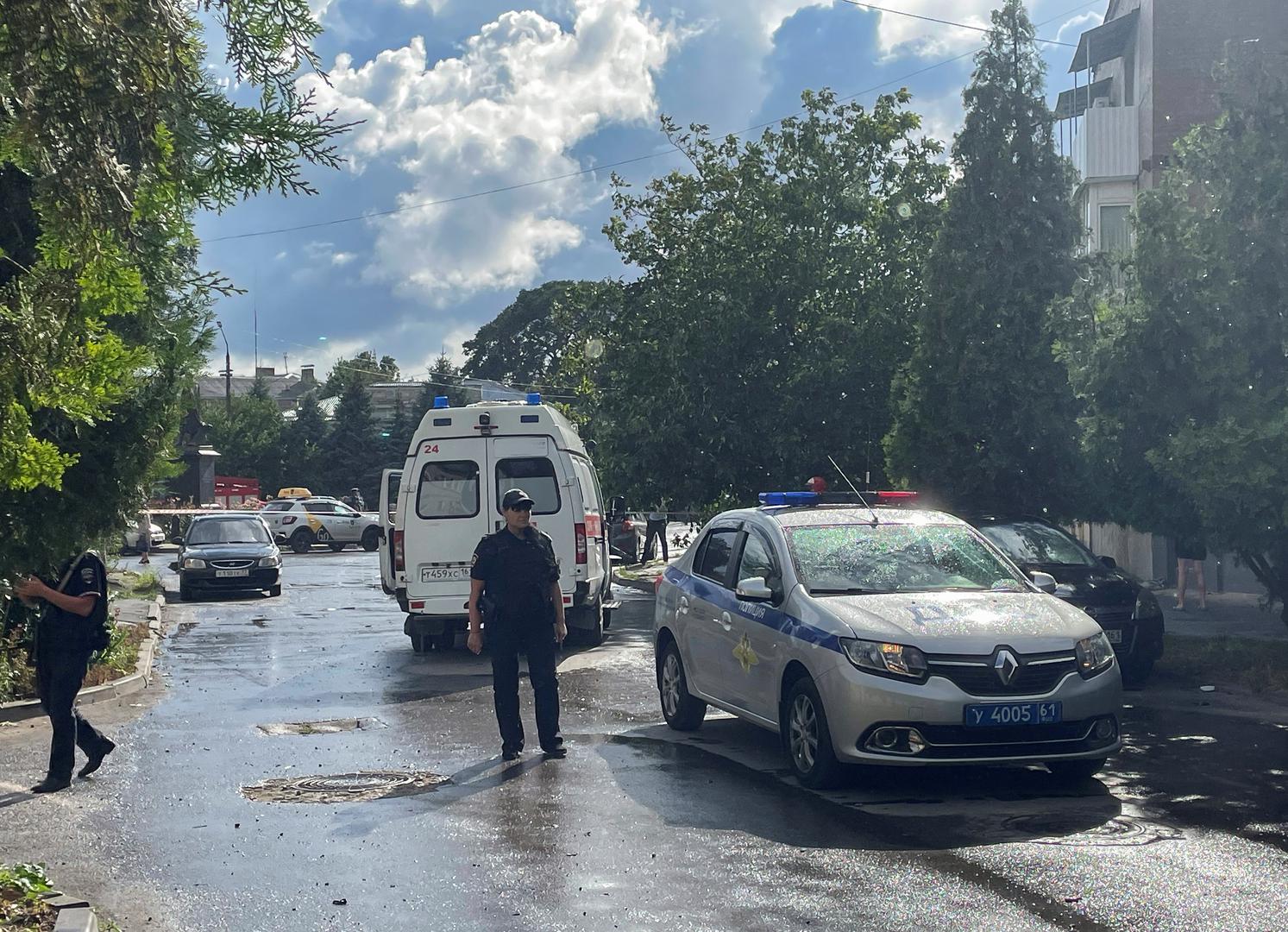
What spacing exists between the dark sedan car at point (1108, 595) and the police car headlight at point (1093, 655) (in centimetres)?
442

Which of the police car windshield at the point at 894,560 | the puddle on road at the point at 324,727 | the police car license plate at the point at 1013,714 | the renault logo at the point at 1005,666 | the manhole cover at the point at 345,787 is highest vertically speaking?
the police car windshield at the point at 894,560

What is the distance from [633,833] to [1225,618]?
1465cm

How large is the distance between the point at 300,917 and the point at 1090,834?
12.0 feet

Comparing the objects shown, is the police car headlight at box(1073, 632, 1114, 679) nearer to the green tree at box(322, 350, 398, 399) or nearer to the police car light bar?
the police car light bar

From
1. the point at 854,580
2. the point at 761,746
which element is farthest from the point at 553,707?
the point at 854,580

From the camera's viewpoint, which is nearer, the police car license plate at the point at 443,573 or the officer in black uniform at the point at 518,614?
the officer in black uniform at the point at 518,614

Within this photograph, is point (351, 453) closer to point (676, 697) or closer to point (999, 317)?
point (999, 317)

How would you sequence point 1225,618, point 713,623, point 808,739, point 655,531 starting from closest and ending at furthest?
point 808,739
point 713,623
point 1225,618
point 655,531

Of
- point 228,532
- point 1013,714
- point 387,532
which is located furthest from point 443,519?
point 228,532

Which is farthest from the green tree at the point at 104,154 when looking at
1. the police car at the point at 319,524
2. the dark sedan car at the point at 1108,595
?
the police car at the point at 319,524

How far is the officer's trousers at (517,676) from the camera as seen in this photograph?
10.1 meters

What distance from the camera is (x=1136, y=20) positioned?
29.6m

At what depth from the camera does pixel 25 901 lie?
6188 mm

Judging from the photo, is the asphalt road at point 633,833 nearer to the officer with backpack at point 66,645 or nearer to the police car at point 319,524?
the officer with backpack at point 66,645
